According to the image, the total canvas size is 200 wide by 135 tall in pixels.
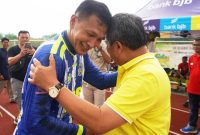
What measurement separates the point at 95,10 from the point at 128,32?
0.28m

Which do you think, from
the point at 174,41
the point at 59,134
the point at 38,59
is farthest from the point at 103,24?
the point at 174,41

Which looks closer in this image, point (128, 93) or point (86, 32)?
point (128, 93)

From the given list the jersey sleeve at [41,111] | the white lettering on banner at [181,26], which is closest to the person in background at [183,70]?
the white lettering on banner at [181,26]

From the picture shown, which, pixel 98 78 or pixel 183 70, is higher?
pixel 98 78

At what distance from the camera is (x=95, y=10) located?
1.93 metres

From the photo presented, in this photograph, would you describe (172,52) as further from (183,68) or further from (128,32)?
(128,32)

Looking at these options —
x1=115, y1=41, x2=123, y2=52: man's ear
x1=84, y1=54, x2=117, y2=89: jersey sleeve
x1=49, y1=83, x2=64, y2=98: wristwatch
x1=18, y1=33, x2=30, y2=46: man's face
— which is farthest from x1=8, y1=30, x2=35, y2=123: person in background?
x1=49, y1=83, x2=64, y2=98: wristwatch

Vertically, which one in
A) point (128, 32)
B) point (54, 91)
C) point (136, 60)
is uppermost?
point (128, 32)

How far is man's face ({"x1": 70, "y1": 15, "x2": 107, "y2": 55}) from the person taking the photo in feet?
6.33

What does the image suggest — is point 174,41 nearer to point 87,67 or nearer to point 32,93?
point 87,67

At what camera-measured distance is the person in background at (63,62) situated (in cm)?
184

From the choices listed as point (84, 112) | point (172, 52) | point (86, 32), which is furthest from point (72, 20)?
point (172, 52)

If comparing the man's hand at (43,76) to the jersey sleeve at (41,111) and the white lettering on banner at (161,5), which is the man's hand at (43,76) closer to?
the jersey sleeve at (41,111)

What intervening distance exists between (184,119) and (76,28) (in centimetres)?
648
